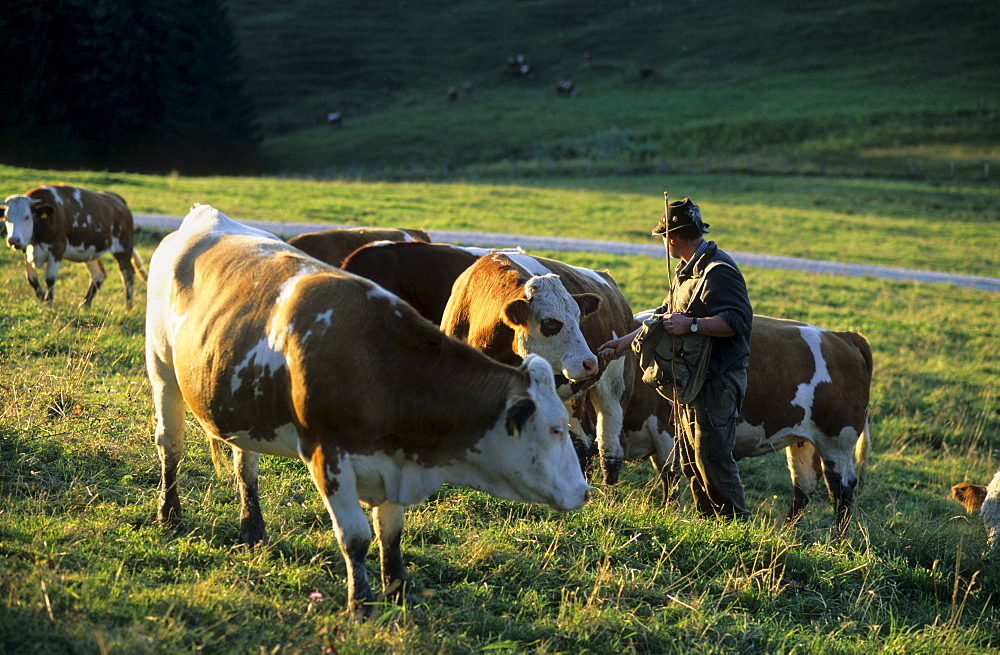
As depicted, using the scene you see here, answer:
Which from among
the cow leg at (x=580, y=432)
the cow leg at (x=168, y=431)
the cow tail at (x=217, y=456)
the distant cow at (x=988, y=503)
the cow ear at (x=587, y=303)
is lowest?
the distant cow at (x=988, y=503)

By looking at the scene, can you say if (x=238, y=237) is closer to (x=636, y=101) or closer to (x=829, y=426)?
(x=829, y=426)

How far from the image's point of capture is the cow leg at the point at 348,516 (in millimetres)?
4305

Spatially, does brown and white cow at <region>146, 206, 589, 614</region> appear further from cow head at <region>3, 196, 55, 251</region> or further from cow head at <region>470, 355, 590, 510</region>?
cow head at <region>3, 196, 55, 251</region>

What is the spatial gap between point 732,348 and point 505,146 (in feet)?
164

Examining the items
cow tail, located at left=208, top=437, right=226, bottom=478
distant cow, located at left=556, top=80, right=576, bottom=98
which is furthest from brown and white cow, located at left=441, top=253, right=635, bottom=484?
distant cow, located at left=556, top=80, right=576, bottom=98

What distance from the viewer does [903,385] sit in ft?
43.5

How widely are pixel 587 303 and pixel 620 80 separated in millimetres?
74477

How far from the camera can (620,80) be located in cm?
7781

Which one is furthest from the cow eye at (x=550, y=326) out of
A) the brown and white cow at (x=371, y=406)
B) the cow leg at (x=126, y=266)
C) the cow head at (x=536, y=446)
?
the cow leg at (x=126, y=266)

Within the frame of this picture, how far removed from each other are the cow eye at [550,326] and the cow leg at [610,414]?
168 centimetres

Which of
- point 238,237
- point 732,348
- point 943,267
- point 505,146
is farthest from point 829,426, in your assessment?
point 505,146

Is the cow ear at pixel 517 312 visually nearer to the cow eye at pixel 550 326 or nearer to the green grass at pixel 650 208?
the cow eye at pixel 550 326

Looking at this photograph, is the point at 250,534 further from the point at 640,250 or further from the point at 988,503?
the point at 640,250

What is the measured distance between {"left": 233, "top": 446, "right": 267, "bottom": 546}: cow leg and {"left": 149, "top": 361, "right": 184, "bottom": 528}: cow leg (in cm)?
46
